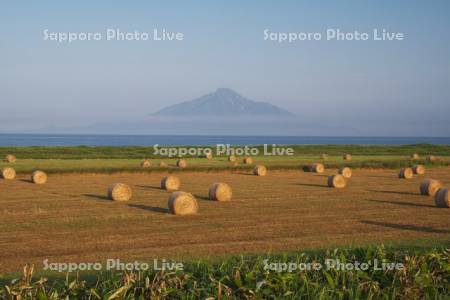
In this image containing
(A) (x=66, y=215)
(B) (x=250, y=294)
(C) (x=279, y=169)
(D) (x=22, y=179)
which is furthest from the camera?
(C) (x=279, y=169)

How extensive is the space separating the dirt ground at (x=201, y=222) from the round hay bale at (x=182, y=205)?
1.35 feet

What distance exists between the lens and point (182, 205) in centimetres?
2380

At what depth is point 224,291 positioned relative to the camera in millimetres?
8938

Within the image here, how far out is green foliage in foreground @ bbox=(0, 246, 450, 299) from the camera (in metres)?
8.57

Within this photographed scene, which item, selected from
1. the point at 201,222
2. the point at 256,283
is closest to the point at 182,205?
the point at 201,222

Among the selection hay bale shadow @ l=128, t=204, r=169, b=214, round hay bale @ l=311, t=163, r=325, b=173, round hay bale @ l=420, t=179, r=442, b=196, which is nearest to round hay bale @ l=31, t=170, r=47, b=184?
hay bale shadow @ l=128, t=204, r=169, b=214

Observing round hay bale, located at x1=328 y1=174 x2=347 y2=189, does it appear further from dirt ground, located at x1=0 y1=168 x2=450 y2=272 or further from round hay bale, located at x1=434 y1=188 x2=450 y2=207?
round hay bale, located at x1=434 y1=188 x2=450 y2=207

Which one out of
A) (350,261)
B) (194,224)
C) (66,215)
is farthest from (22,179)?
(350,261)

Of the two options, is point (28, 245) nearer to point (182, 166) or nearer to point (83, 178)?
point (83, 178)

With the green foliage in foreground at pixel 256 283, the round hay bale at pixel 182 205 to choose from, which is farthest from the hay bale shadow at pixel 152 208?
the green foliage in foreground at pixel 256 283

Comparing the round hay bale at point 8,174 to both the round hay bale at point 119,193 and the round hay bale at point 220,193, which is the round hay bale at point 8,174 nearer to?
the round hay bale at point 119,193

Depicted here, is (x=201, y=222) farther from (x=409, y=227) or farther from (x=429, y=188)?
(x=429, y=188)

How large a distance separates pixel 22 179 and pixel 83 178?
14.0ft

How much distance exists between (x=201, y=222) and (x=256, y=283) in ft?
42.1
